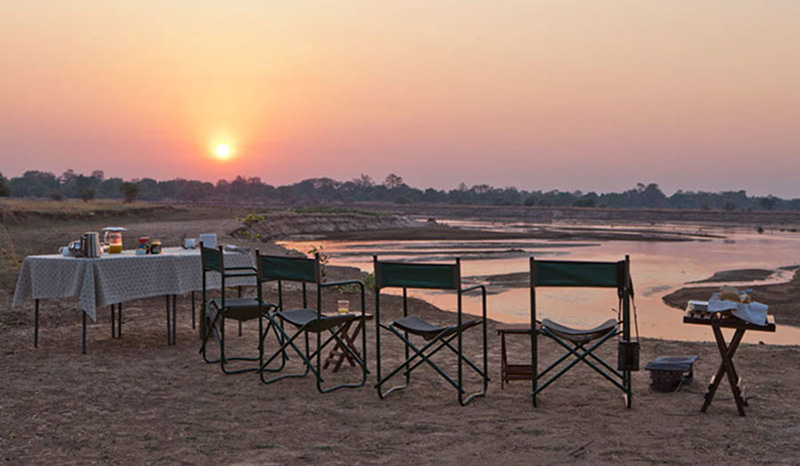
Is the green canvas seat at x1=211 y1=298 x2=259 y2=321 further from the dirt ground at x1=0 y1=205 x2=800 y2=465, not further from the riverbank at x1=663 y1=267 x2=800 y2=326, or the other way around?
the riverbank at x1=663 y1=267 x2=800 y2=326

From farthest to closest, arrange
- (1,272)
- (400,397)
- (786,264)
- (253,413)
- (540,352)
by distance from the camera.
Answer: (786,264) < (1,272) < (540,352) < (400,397) < (253,413)

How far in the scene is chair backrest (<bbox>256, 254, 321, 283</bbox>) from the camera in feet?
19.8

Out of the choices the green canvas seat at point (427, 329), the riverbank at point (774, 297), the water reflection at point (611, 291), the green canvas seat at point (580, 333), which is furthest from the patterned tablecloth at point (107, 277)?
the riverbank at point (774, 297)

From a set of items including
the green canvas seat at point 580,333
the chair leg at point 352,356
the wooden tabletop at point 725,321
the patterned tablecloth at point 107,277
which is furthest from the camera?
the patterned tablecloth at point 107,277

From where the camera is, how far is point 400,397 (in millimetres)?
6285

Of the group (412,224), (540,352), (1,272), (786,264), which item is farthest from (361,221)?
→ (540,352)

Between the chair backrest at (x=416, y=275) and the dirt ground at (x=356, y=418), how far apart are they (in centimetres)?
A: 104

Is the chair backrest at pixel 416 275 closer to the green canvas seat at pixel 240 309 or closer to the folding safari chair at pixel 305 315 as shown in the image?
the folding safari chair at pixel 305 315

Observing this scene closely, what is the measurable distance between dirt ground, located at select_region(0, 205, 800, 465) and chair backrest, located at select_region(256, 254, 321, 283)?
1.06 m

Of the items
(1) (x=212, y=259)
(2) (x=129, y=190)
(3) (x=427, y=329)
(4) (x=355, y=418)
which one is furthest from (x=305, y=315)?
(2) (x=129, y=190)

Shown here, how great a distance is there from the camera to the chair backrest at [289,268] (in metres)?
6.03

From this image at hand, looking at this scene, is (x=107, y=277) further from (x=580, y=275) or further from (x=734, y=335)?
(x=734, y=335)

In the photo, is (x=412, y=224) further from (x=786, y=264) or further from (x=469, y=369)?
(x=469, y=369)

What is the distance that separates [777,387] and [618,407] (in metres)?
1.82
